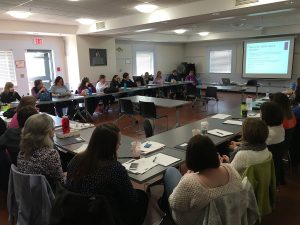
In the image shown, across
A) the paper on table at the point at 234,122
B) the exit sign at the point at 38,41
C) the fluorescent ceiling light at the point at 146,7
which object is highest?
the fluorescent ceiling light at the point at 146,7

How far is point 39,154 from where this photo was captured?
6.30ft


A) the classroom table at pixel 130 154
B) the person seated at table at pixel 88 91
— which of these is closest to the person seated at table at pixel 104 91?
the person seated at table at pixel 88 91

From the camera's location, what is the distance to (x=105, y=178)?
1487mm

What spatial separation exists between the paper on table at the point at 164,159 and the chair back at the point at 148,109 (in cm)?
290

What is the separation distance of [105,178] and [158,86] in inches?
285

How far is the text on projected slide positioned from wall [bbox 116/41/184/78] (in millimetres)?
3701

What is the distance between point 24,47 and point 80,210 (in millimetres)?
7982

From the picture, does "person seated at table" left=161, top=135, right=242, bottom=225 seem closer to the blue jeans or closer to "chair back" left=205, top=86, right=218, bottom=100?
the blue jeans

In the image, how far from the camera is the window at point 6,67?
24.7 feet

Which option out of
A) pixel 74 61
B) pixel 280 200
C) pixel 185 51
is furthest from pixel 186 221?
pixel 185 51

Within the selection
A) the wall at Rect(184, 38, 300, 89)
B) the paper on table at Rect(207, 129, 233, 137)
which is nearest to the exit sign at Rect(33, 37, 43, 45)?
the paper on table at Rect(207, 129, 233, 137)

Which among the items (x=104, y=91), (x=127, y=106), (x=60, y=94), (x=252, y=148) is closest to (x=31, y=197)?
(x=252, y=148)

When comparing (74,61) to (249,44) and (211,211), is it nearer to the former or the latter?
(249,44)

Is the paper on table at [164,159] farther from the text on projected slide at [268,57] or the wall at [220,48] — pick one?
the wall at [220,48]
